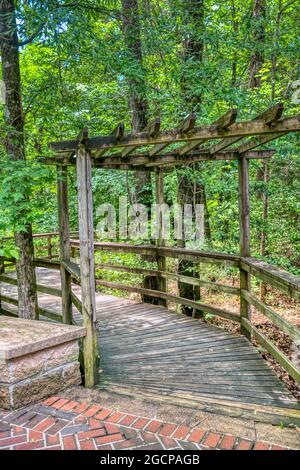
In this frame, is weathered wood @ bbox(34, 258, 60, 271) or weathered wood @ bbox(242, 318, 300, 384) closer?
weathered wood @ bbox(242, 318, 300, 384)

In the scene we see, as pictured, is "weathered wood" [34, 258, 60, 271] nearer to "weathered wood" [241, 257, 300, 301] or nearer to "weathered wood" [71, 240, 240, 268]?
"weathered wood" [71, 240, 240, 268]

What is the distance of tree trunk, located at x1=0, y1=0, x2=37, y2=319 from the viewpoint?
13.1 ft

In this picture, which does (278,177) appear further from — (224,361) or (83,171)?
(83,171)

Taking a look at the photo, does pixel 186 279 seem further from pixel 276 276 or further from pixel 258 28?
pixel 258 28

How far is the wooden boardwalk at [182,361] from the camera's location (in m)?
3.10

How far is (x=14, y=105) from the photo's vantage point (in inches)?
165

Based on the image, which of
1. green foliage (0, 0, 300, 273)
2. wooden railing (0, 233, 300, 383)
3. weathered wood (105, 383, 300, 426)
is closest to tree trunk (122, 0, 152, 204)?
green foliage (0, 0, 300, 273)

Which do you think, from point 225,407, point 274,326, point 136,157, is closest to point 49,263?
point 136,157

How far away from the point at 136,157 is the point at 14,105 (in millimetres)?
1636

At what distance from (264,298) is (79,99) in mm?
5612

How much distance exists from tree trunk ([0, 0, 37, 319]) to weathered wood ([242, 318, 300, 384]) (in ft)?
8.96

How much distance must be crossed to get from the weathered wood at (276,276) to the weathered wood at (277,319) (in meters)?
0.25

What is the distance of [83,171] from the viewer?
3.32 meters

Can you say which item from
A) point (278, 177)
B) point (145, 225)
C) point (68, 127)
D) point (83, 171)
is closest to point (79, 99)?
point (68, 127)
